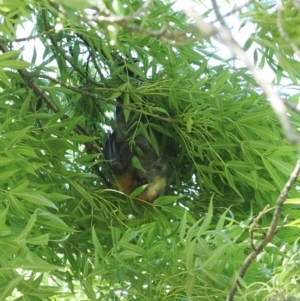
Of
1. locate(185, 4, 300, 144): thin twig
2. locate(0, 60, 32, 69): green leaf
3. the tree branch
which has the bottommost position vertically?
the tree branch

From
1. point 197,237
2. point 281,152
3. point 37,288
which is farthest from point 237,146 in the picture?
point 37,288

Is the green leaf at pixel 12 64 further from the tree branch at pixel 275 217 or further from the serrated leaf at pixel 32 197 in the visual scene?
the tree branch at pixel 275 217

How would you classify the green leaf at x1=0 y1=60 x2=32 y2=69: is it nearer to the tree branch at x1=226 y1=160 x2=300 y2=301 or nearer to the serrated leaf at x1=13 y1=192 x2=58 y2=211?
the serrated leaf at x1=13 y1=192 x2=58 y2=211

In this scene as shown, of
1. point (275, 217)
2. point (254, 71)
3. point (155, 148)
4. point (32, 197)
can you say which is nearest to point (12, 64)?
point (32, 197)

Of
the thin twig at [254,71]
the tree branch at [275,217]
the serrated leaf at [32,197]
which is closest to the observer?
the thin twig at [254,71]

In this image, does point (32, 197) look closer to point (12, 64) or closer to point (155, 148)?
point (12, 64)

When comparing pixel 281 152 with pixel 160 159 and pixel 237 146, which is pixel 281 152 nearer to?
pixel 237 146

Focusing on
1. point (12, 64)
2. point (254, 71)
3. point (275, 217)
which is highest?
point (12, 64)

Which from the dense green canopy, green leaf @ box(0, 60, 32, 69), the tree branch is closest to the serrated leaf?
the dense green canopy

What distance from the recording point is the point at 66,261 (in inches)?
45.8

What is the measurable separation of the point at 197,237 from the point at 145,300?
144 millimetres

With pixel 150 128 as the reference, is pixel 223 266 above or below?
below

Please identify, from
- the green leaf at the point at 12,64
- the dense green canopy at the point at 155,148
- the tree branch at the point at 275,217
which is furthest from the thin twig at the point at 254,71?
the green leaf at the point at 12,64

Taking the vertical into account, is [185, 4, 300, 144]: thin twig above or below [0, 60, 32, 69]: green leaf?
below
